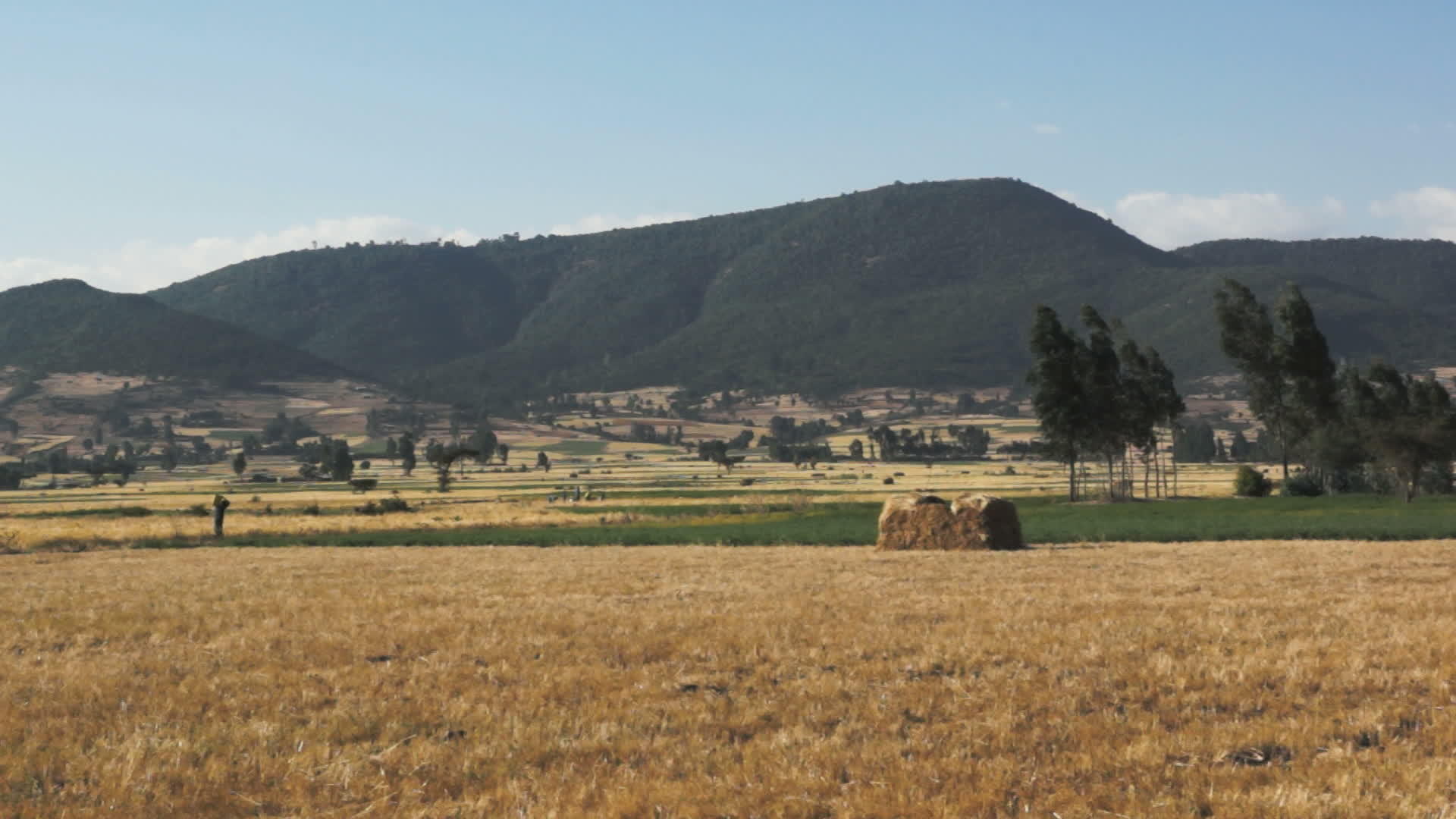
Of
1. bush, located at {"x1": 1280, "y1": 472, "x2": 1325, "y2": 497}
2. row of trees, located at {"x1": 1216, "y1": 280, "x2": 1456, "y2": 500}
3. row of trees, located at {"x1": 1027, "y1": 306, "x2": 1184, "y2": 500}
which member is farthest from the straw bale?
bush, located at {"x1": 1280, "y1": 472, "x2": 1325, "y2": 497}

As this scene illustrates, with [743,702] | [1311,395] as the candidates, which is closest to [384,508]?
[1311,395]

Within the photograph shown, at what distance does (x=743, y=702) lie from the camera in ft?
48.3

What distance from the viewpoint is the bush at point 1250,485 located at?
101m

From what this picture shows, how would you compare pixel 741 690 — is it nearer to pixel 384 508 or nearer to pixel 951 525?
pixel 951 525

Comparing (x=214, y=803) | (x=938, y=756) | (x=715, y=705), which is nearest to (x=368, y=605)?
(x=715, y=705)

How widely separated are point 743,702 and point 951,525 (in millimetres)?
32737

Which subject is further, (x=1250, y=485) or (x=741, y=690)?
(x=1250, y=485)

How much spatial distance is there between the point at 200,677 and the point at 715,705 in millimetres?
7141

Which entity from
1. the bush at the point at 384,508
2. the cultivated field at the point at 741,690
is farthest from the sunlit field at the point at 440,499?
the cultivated field at the point at 741,690

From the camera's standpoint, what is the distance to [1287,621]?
2078 cm

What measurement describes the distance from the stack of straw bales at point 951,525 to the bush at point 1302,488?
61.4m

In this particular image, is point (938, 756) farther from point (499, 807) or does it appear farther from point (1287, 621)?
point (1287, 621)

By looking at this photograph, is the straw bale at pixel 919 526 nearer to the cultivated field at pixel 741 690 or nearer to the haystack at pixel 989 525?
the haystack at pixel 989 525

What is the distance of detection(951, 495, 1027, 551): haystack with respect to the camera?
149ft
